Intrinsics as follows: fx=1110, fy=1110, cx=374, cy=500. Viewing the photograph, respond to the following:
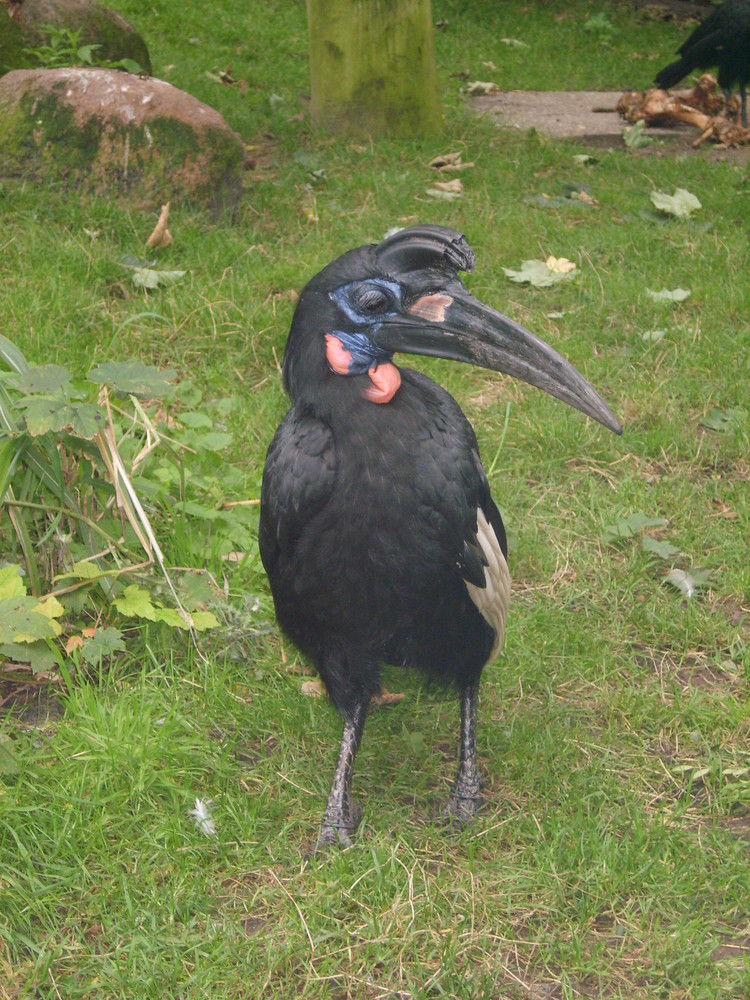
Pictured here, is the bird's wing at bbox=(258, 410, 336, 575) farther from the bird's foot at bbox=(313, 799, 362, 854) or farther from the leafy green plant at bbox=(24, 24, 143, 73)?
the leafy green plant at bbox=(24, 24, 143, 73)

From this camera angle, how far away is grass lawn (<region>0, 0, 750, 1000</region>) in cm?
227

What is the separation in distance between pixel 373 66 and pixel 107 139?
1846 millimetres

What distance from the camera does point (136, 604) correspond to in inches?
118

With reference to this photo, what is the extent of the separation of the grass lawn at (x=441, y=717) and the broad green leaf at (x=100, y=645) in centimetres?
8

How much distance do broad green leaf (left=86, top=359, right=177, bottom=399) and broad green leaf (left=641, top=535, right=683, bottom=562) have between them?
1.56 meters

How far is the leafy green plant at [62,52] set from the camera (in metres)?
5.72

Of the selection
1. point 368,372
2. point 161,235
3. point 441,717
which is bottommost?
point 441,717

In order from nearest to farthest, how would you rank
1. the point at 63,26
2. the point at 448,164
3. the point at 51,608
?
1. the point at 51,608
2. the point at 448,164
3. the point at 63,26

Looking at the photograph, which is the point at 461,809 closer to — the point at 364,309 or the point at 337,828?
the point at 337,828

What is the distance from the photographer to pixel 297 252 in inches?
198

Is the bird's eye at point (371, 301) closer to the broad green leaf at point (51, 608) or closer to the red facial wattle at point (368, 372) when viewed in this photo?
the red facial wattle at point (368, 372)

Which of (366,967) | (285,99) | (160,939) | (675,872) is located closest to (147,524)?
(160,939)

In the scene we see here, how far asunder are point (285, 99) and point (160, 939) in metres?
6.53

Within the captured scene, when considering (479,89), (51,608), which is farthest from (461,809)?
(479,89)
